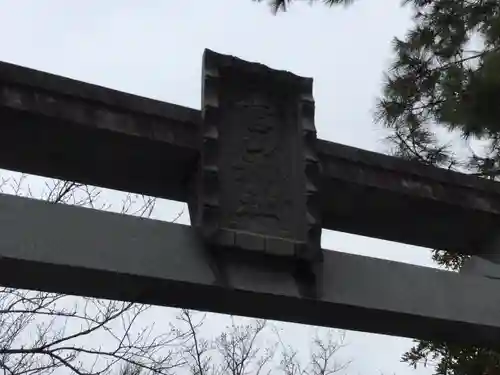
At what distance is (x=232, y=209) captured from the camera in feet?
9.51

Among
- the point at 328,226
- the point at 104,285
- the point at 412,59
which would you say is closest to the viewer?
the point at 104,285

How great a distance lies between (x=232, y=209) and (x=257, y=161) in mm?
230

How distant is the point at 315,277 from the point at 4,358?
4.65 m

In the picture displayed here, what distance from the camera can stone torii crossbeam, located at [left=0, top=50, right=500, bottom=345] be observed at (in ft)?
8.73

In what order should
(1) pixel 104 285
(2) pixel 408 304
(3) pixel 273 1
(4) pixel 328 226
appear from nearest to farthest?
1. (1) pixel 104 285
2. (2) pixel 408 304
3. (4) pixel 328 226
4. (3) pixel 273 1

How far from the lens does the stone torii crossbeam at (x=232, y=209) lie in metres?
2.66

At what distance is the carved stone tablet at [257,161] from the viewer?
9.38 feet

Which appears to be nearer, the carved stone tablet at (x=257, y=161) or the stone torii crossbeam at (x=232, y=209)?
the stone torii crossbeam at (x=232, y=209)

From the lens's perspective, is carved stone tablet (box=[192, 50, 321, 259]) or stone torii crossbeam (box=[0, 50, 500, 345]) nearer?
stone torii crossbeam (box=[0, 50, 500, 345])

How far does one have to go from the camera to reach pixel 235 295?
9.14 feet

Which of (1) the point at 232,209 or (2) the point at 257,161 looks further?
(2) the point at 257,161

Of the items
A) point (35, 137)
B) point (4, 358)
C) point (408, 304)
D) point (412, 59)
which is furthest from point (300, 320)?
point (4, 358)

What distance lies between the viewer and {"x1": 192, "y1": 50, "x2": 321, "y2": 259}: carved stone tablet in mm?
2859

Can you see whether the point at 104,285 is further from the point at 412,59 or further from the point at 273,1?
the point at 412,59
